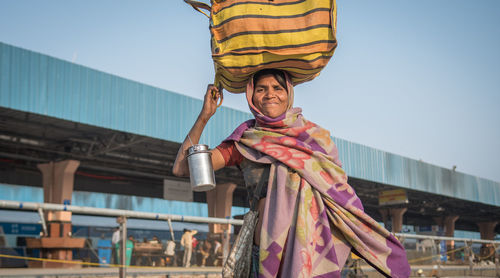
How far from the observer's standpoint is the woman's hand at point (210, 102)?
105 inches

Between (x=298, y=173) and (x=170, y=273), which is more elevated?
(x=298, y=173)

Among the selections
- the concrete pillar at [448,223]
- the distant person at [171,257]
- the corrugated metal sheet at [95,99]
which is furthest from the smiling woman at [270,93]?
the concrete pillar at [448,223]

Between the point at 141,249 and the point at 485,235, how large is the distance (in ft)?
167

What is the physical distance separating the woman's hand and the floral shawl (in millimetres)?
222

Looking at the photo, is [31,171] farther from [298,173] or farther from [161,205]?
[298,173]

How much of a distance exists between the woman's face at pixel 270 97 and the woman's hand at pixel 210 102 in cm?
22

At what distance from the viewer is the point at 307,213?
2.33 meters

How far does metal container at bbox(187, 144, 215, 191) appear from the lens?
2.46m

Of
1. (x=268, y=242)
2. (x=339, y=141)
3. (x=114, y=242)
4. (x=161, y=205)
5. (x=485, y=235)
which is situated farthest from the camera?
(x=485, y=235)

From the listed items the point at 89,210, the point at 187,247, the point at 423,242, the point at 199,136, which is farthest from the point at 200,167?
the point at 423,242

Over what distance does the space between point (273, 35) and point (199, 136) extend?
663mm

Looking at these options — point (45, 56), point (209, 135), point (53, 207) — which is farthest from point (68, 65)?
point (53, 207)

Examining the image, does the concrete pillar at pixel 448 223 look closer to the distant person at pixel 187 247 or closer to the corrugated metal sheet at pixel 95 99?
the corrugated metal sheet at pixel 95 99

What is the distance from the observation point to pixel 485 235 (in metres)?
49.5
